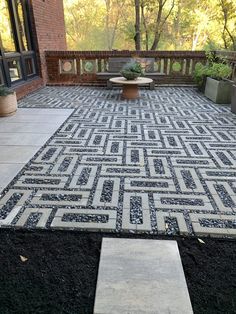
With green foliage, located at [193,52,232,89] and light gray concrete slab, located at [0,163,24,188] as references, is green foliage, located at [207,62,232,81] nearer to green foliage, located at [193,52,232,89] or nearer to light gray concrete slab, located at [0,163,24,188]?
green foliage, located at [193,52,232,89]

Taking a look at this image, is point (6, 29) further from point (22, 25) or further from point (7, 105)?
point (7, 105)

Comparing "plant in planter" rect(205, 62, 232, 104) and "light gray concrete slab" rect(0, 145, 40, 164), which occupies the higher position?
"plant in planter" rect(205, 62, 232, 104)

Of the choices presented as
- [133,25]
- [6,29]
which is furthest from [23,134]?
[133,25]

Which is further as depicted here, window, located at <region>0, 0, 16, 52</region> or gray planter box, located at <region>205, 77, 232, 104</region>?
window, located at <region>0, 0, 16, 52</region>

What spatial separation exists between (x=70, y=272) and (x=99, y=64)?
7.26m

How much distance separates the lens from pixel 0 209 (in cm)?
219

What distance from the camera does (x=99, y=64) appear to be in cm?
793

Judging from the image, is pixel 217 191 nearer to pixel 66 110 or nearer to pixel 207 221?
pixel 207 221

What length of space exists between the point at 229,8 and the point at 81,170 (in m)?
8.01

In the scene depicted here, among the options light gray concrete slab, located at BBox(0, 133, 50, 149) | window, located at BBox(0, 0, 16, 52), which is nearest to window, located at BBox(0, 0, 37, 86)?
window, located at BBox(0, 0, 16, 52)

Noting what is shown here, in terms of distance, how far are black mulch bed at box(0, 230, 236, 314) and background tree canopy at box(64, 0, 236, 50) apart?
11091mm

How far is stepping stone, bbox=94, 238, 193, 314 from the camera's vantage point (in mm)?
1362

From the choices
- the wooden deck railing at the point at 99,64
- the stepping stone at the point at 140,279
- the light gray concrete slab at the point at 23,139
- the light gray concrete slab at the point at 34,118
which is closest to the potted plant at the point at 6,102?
the light gray concrete slab at the point at 34,118

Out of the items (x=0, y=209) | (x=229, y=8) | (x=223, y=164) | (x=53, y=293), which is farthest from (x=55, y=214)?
(x=229, y=8)
